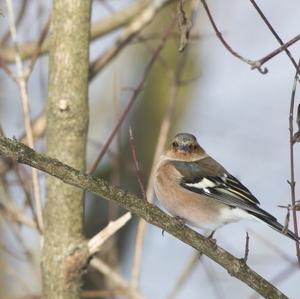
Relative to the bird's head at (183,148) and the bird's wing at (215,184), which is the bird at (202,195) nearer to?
the bird's wing at (215,184)

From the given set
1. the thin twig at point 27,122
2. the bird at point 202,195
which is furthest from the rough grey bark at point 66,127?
the bird at point 202,195

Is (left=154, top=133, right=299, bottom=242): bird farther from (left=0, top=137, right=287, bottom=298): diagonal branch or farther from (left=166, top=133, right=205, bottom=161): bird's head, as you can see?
(left=0, top=137, right=287, bottom=298): diagonal branch

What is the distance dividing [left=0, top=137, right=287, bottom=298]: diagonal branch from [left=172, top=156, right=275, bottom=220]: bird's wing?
2.90 feet

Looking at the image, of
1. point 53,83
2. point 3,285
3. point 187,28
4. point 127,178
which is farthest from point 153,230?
point 187,28

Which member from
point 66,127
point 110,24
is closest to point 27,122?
point 66,127

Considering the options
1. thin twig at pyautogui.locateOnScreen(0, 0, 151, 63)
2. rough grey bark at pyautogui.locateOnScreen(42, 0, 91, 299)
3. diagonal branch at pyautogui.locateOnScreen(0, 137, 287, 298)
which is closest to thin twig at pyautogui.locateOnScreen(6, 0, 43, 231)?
rough grey bark at pyautogui.locateOnScreen(42, 0, 91, 299)

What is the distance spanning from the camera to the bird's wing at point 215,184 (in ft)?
12.7

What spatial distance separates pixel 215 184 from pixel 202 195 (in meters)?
0.11

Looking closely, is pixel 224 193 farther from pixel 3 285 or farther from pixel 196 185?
pixel 3 285

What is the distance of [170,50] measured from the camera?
676 cm

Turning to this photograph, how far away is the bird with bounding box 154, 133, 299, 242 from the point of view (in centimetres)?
391

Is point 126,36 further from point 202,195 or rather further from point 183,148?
point 202,195

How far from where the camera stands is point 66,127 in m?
3.54

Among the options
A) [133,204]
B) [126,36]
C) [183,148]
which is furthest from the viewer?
[126,36]
